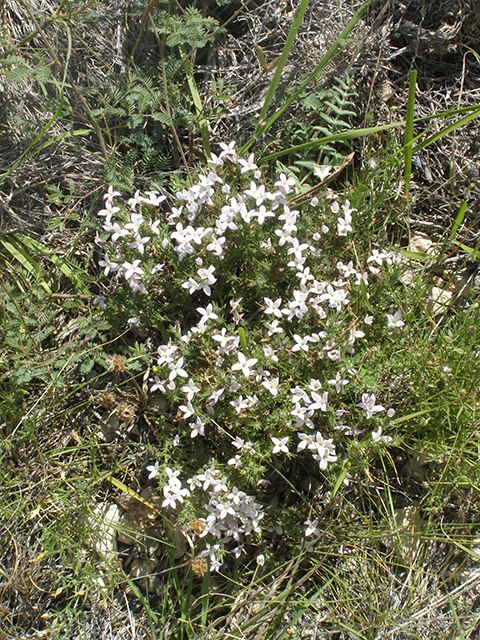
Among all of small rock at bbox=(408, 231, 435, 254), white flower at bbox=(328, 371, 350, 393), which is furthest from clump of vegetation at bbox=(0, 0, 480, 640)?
small rock at bbox=(408, 231, 435, 254)

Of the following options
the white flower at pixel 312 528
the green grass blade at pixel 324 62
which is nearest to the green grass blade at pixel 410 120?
the green grass blade at pixel 324 62

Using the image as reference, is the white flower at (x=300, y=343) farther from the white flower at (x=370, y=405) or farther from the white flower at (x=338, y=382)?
the white flower at (x=370, y=405)

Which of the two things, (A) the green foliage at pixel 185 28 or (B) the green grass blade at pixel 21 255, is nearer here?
(A) the green foliage at pixel 185 28

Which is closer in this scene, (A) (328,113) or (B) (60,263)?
(B) (60,263)

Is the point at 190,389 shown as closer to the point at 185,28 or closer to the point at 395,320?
the point at 395,320

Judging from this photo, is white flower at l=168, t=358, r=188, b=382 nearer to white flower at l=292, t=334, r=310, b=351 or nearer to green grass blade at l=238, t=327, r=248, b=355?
green grass blade at l=238, t=327, r=248, b=355

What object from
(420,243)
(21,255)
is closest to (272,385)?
(420,243)

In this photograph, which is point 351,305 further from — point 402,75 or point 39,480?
point 39,480

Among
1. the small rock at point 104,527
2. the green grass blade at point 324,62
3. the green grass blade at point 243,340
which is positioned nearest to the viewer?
the green grass blade at point 243,340

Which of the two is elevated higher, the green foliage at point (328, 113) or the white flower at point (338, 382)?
the green foliage at point (328, 113)

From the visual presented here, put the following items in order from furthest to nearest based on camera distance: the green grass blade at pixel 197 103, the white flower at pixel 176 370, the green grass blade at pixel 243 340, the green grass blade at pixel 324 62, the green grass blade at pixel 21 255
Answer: the green grass blade at pixel 21 255
the green grass blade at pixel 197 103
the green grass blade at pixel 324 62
the white flower at pixel 176 370
the green grass blade at pixel 243 340
